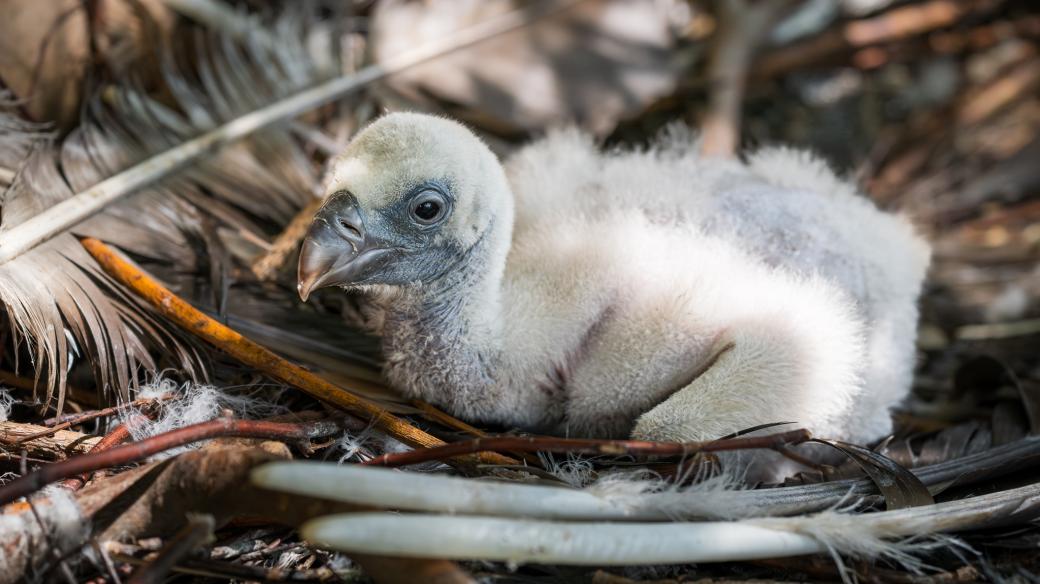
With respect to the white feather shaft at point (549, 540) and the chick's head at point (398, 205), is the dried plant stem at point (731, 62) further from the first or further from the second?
the white feather shaft at point (549, 540)

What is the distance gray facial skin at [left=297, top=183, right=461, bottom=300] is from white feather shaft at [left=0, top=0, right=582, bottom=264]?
2.06 feet

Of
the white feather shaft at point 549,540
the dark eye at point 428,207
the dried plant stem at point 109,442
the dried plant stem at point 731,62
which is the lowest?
the dried plant stem at point 109,442

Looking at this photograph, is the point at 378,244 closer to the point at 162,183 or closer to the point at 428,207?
the point at 428,207

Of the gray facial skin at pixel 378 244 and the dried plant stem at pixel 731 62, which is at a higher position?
the dried plant stem at pixel 731 62

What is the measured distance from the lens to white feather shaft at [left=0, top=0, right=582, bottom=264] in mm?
1741

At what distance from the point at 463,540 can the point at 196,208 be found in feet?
3.90

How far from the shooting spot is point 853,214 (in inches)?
74.0

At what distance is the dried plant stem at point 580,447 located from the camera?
1327mm

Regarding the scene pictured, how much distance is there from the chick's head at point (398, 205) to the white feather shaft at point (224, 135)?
1.98 ft

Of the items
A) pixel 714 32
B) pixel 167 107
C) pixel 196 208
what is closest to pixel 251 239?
pixel 196 208

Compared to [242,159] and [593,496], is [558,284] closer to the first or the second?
[593,496]

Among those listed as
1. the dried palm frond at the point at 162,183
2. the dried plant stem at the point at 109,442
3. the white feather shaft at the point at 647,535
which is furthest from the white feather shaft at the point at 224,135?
the white feather shaft at the point at 647,535

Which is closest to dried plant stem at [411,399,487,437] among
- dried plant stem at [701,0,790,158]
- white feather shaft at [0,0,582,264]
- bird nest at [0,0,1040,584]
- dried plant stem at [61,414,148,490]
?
bird nest at [0,0,1040,584]

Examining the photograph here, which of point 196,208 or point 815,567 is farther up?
point 196,208
